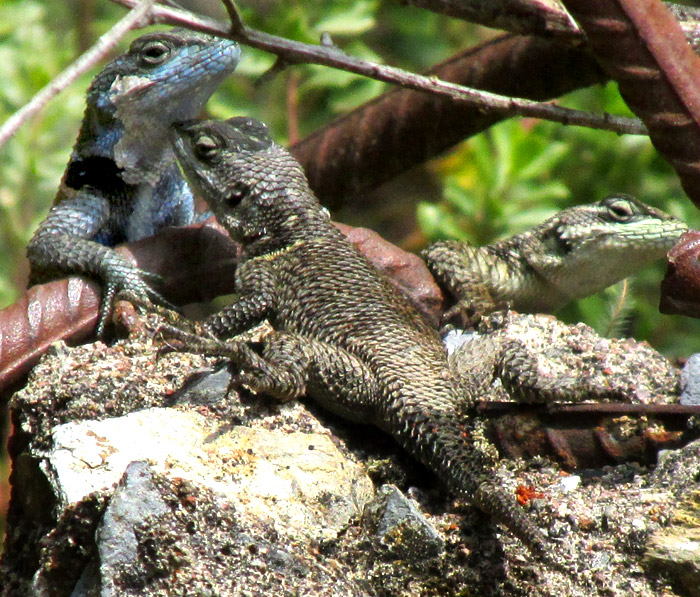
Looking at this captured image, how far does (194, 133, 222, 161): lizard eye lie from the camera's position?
3107mm

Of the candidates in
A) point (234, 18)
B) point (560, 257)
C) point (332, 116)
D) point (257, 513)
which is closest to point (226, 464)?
point (257, 513)

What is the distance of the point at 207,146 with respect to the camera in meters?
3.11

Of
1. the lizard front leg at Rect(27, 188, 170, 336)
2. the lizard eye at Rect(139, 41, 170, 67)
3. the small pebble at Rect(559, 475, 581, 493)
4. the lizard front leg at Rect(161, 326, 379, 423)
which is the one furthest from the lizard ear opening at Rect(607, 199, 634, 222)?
the lizard eye at Rect(139, 41, 170, 67)

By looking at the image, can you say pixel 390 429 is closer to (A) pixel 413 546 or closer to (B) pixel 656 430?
(A) pixel 413 546

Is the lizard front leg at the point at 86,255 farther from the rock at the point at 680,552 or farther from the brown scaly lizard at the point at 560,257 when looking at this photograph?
the rock at the point at 680,552

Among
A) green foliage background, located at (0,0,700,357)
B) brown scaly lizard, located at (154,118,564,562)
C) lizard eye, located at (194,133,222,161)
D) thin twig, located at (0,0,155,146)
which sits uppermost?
thin twig, located at (0,0,155,146)

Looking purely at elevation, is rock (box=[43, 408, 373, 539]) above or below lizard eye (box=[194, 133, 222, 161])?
below

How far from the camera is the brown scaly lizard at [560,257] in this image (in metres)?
3.21

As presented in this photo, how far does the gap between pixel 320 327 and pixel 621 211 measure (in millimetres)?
1391

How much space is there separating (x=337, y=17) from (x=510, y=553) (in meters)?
3.29

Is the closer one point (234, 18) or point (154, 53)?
point (234, 18)

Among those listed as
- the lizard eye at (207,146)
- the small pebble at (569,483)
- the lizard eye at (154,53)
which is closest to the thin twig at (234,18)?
the lizard eye at (207,146)

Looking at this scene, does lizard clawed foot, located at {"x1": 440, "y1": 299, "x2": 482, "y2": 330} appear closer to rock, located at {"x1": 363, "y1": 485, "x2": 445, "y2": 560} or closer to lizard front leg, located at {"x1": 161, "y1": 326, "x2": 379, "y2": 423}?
lizard front leg, located at {"x1": 161, "y1": 326, "x2": 379, "y2": 423}

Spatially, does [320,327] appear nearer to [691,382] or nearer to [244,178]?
[244,178]
